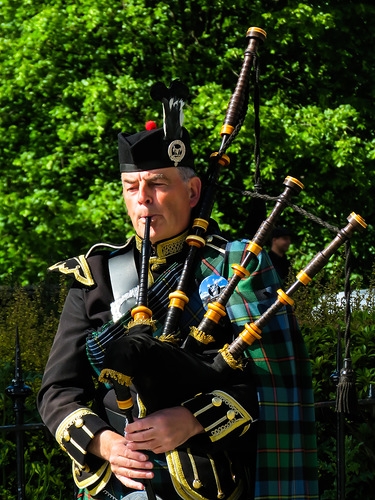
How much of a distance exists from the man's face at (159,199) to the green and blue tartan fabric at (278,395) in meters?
0.23

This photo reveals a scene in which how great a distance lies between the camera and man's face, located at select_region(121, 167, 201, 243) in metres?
3.09

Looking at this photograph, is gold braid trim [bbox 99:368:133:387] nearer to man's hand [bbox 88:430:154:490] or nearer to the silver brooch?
man's hand [bbox 88:430:154:490]

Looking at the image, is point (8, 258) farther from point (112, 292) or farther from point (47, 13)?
point (112, 292)

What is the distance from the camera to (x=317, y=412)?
455 centimetres

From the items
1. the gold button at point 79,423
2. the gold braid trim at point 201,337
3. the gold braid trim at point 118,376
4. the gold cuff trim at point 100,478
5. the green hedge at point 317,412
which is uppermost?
the gold braid trim at point 201,337

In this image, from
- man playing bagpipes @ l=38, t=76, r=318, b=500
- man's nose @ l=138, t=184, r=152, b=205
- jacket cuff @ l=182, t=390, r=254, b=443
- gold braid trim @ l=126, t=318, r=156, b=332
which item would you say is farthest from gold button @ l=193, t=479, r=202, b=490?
man's nose @ l=138, t=184, r=152, b=205

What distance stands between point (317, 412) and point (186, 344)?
5.79 feet

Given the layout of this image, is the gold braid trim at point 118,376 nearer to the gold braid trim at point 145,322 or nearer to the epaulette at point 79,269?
the gold braid trim at point 145,322

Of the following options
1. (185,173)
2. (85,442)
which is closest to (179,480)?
(85,442)

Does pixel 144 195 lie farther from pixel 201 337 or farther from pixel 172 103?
pixel 201 337

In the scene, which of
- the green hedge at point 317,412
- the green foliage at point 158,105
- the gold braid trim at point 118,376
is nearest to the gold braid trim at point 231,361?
the gold braid trim at point 118,376

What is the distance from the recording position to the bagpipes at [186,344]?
2768 millimetres

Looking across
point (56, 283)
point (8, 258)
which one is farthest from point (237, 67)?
point (56, 283)

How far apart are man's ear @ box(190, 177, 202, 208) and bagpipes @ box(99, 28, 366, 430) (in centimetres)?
8
